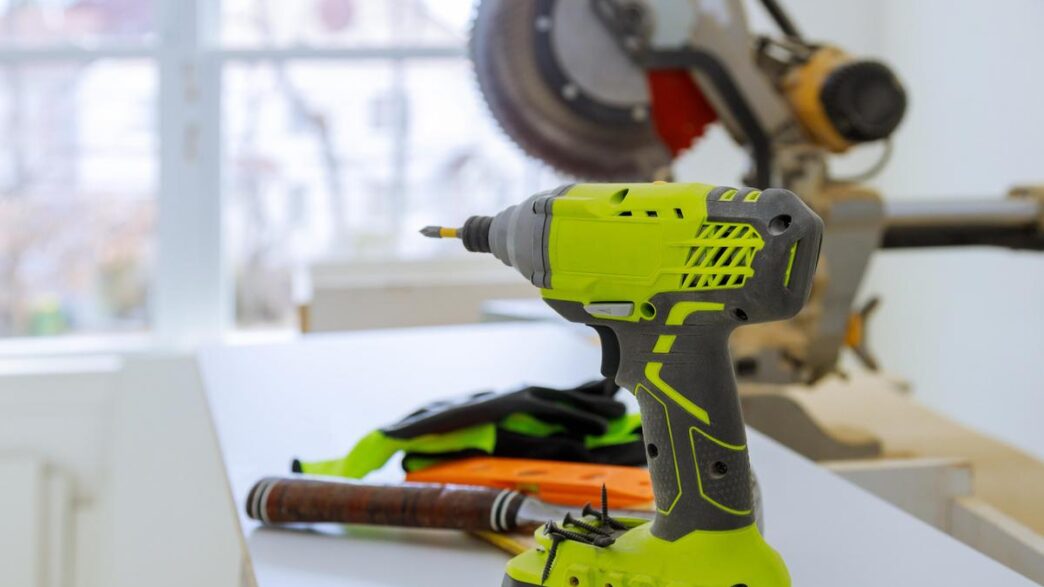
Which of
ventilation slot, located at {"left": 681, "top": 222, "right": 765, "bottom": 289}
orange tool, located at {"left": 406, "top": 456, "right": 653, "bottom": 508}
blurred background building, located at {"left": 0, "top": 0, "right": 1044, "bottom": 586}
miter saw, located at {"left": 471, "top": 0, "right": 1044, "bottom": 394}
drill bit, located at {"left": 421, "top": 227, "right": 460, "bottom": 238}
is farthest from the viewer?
blurred background building, located at {"left": 0, "top": 0, "right": 1044, "bottom": 586}

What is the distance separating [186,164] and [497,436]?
6.76ft

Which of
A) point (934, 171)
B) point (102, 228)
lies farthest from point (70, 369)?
point (934, 171)

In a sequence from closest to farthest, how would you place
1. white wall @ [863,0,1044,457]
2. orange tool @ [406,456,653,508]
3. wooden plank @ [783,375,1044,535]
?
orange tool @ [406,456,653,508] < wooden plank @ [783,375,1044,535] < white wall @ [863,0,1044,457]

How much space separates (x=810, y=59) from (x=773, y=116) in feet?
0.31

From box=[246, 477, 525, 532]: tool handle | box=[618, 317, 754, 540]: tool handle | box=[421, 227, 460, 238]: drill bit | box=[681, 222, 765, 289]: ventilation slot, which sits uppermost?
box=[681, 222, 765, 289]: ventilation slot

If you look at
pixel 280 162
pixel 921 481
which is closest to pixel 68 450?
pixel 280 162

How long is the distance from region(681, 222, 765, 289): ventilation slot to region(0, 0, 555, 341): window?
232 cm

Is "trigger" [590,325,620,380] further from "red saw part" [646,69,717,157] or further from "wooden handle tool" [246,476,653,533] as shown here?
"red saw part" [646,69,717,157]

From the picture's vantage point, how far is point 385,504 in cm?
89

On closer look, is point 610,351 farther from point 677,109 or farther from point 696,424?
point 677,109

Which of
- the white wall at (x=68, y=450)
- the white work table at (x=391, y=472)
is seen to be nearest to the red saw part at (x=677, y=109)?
the white work table at (x=391, y=472)

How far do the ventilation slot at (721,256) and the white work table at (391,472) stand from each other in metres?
0.25

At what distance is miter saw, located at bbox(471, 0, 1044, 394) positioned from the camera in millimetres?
1542

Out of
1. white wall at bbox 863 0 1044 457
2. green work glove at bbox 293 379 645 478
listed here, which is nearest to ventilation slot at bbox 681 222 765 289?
green work glove at bbox 293 379 645 478
